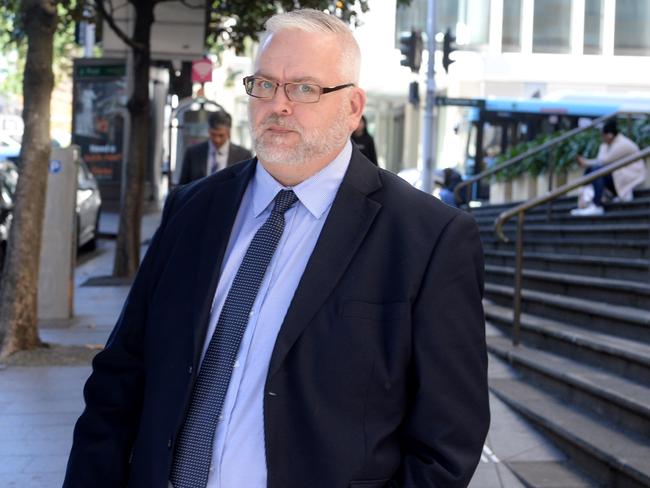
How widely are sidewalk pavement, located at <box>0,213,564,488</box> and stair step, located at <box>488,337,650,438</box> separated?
0.23 m

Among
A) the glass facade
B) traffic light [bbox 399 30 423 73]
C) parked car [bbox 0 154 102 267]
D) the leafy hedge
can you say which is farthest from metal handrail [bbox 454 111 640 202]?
the glass facade

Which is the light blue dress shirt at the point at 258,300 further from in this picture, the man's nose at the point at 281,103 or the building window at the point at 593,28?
the building window at the point at 593,28

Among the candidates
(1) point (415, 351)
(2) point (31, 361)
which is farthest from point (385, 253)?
(2) point (31, 361)

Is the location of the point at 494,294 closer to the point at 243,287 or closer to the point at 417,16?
the point at 243,287

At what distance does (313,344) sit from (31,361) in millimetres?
6776

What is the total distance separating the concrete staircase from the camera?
628 centimetres

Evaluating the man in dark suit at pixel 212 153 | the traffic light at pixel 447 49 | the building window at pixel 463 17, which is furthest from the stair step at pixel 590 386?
the building window at pixel 463 17

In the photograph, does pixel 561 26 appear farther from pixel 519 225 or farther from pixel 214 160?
pixel 519 225

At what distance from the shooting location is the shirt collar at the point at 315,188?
2680 mm

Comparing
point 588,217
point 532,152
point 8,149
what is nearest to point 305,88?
point 588,217

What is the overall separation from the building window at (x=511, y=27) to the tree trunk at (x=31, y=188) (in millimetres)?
41592

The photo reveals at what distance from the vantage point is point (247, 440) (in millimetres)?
2504

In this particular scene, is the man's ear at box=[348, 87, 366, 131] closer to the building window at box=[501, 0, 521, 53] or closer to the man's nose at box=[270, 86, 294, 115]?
the man's nose at box=[270, 86, 294, 115]

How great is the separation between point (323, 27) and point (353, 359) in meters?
0.71
